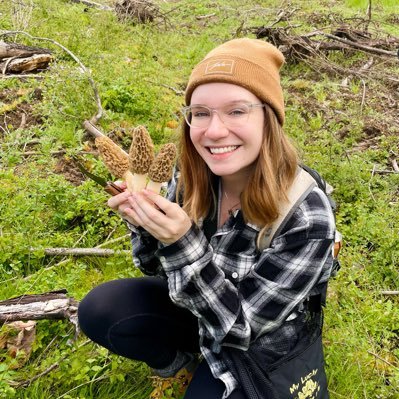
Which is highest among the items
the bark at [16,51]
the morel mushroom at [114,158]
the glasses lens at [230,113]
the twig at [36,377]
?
the glasses lens at [230,113]

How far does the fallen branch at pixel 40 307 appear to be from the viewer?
7.37 feet

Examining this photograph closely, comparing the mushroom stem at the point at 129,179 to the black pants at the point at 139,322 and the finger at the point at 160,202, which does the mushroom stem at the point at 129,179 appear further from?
the black pants at the point at 139,322

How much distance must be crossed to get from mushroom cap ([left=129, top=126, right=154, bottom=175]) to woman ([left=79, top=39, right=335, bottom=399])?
92mm

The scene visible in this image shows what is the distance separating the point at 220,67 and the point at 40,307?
1.48 meters

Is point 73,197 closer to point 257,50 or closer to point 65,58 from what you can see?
point 257,50

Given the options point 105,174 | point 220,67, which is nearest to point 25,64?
point 105,174

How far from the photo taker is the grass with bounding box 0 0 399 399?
2.24m

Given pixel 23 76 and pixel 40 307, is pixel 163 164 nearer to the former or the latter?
pixel 40 307

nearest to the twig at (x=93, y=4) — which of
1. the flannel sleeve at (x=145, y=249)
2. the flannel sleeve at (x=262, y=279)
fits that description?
the flannel sleeve at (x=145, y=249)

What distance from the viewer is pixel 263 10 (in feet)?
33.6

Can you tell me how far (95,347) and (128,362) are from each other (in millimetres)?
187

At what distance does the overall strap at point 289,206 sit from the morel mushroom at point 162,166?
46cm

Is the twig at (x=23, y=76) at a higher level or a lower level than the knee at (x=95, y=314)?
lower

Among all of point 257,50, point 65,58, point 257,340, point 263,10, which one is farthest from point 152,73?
point 263,10
